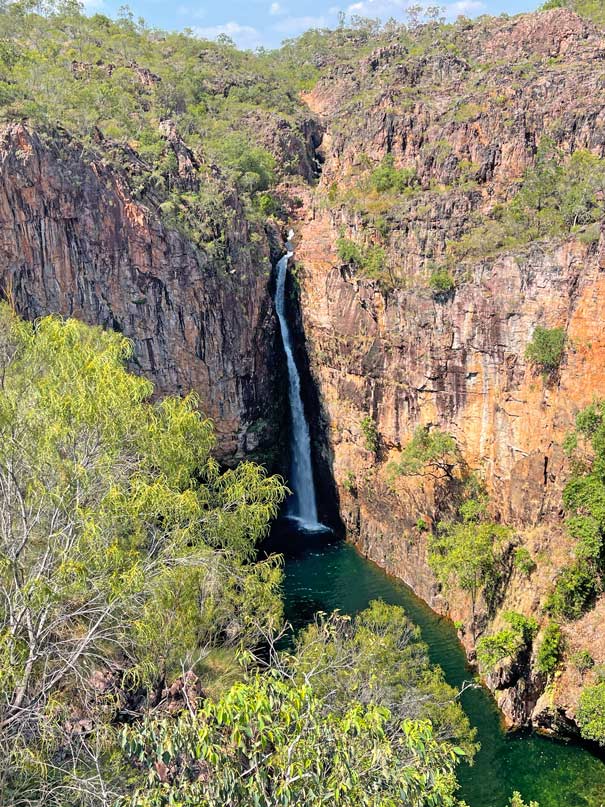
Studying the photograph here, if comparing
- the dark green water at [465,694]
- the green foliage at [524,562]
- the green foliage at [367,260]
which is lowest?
the dark green water at [465,694]

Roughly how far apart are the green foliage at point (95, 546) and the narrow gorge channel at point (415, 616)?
6879 mm

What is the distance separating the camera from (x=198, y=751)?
619 centimetres

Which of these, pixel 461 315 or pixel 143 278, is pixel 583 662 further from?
pixel 143 278

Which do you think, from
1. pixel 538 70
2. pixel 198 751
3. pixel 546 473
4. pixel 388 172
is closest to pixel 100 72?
pixel 388 172

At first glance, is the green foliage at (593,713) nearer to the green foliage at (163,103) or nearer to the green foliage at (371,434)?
the green foliage at (371,434)

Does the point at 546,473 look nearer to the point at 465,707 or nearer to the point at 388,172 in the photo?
the point at 465,707

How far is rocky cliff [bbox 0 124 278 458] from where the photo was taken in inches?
897

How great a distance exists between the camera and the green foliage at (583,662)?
16.0 metres

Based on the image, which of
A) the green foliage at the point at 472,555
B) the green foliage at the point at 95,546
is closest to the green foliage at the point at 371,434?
the green foliage at the point at 472,555

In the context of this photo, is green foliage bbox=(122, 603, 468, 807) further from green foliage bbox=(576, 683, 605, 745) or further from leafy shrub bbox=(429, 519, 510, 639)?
leafy shrub bbox=(429, 519, 510, 639)

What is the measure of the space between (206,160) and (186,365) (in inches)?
487

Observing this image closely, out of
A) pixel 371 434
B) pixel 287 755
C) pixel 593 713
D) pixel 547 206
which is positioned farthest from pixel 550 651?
pixel 547 206

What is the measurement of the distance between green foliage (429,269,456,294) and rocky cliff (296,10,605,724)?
0.80 feet

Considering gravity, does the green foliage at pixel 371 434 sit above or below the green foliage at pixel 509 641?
above
